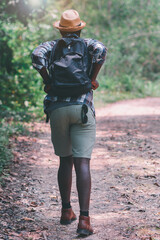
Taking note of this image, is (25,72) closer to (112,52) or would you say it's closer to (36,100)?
(36,100)

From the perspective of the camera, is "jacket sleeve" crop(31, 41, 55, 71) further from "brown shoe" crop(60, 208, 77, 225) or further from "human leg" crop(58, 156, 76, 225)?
"brown shoe" crop(60, 208, 77, 225)

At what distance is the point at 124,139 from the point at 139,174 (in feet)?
8.64

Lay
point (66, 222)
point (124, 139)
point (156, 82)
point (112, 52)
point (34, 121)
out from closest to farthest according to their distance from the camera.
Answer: point (66, 222) → point (124, 139) → point (34, 121) → point (112, 52) → point (156, 82)

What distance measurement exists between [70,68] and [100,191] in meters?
2.14

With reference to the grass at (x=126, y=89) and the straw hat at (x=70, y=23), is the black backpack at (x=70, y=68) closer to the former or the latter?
the straw hat at (x=70, y=23)

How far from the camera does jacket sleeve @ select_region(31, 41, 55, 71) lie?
333cm

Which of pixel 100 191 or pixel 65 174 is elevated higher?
pixel 65 174

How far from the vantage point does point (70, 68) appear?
127 inches

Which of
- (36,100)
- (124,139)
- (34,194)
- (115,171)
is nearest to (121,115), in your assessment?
(36,100)

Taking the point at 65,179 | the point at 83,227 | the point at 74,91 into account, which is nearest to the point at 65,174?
the point at 65,179

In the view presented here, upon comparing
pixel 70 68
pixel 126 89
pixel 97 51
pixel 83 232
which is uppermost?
pixel 97 51

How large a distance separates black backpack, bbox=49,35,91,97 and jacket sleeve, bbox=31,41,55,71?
0.08 m

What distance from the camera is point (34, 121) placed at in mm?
9938

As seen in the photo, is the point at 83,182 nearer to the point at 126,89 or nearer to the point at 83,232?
the point at 83,232
